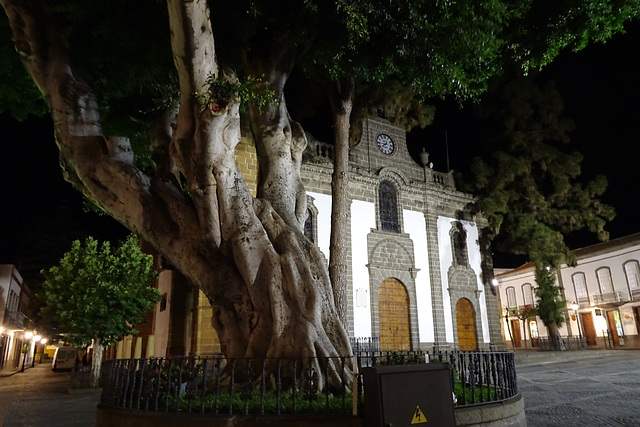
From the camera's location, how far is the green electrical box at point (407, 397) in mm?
3891

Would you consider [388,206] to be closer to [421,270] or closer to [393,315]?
[421,270]

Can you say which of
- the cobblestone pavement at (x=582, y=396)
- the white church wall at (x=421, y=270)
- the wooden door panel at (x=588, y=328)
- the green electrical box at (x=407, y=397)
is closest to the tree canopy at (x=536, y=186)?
the white church wall at (x=421, y=270)

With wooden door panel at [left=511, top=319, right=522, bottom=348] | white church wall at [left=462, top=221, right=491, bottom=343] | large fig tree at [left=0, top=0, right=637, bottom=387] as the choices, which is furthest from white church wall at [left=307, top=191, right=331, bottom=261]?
wooden door panel at [left=511, top=319, right=522, bottom=348]

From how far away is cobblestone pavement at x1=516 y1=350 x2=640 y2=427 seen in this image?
667 cm

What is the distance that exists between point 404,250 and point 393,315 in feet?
8.77

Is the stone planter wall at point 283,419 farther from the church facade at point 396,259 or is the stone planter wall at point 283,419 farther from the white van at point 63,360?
the white van at point 63,360

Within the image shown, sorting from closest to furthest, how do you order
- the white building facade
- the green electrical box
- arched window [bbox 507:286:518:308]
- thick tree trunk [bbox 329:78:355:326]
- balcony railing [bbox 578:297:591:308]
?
the green electrical box → thick tree trunk [bbox 329:78:355:326] → the white building facade → balcony railing [bbox 578:297:591:308] → arched window [bbox 507:286:518:308]

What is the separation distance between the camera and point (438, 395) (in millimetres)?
4070

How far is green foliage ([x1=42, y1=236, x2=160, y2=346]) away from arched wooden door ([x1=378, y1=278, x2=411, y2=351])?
871 cm

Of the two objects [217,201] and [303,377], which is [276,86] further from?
[303,377]

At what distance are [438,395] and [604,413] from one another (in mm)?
4774

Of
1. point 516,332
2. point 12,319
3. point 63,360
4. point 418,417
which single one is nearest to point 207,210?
point 418,417

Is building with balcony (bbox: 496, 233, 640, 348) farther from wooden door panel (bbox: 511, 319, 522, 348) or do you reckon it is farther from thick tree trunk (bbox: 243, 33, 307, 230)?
thick tree trunk (bbox: 243, 33, 307, 230)

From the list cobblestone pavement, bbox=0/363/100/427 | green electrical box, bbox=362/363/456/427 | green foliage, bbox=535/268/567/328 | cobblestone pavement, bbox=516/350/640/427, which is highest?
green foliage, bbox=535/268/567/328
